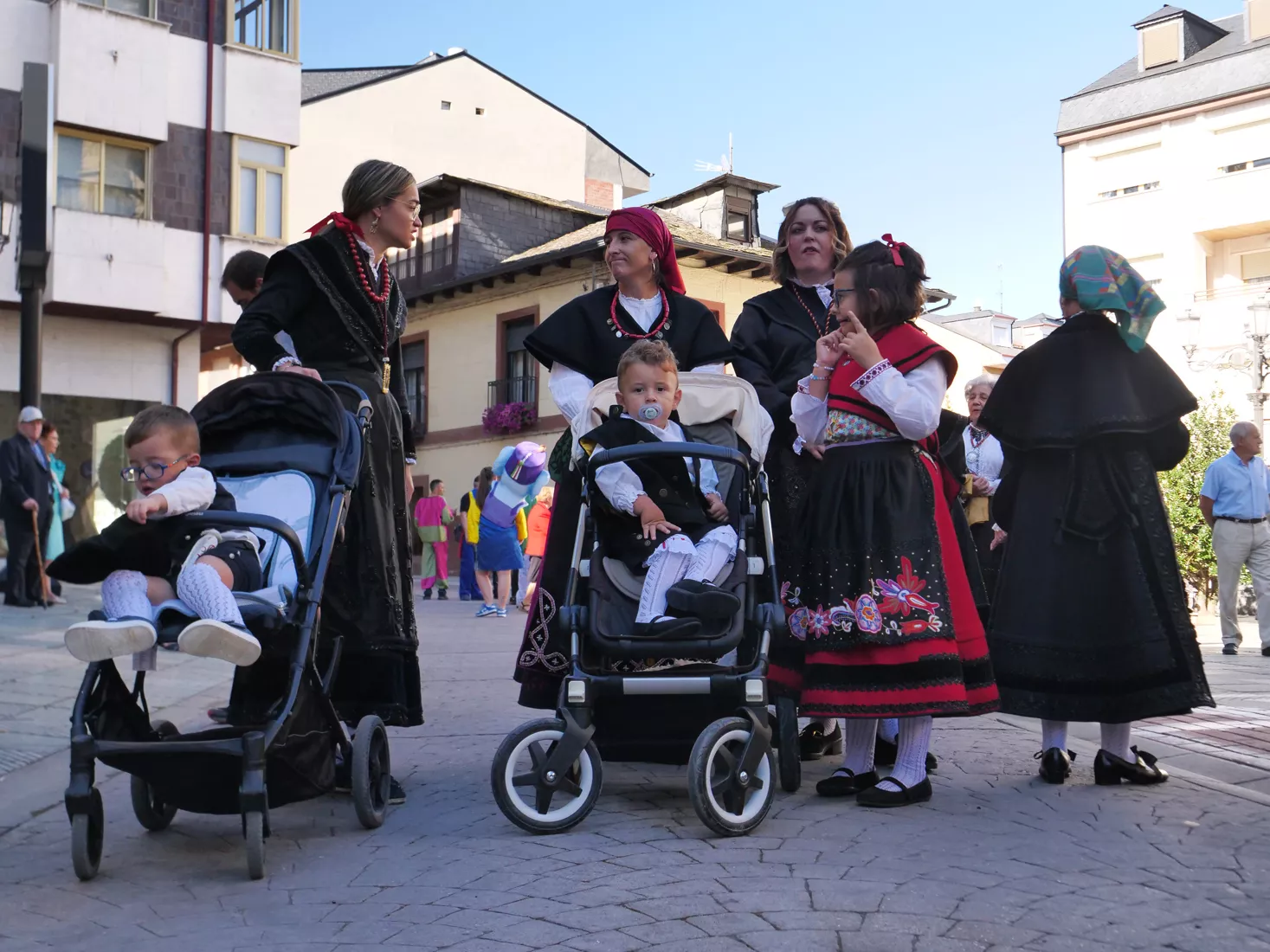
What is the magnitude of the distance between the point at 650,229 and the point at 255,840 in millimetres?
2741

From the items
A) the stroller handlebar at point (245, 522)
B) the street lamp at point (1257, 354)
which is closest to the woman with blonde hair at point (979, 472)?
the stroller handlebar at point (245, 522)

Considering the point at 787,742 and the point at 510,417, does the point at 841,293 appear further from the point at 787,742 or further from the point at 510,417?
the point at 510,417

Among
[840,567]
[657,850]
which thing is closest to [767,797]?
[657,850]

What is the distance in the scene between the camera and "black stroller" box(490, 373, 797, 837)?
4086 millimetres

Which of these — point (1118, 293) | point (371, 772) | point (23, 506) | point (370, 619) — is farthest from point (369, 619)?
point (23, 506)

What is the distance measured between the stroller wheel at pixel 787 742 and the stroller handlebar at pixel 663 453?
81 cm

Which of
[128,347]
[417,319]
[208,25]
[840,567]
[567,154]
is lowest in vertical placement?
[840,567]

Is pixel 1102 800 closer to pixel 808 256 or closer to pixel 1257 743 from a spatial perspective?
pixel 1257 743

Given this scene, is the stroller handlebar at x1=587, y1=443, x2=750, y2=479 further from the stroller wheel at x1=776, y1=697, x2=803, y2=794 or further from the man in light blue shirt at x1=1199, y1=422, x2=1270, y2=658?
the man in light blue shirt at x1=1199, y1=422, x2=1270, y2=658

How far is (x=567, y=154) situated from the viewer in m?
43.6

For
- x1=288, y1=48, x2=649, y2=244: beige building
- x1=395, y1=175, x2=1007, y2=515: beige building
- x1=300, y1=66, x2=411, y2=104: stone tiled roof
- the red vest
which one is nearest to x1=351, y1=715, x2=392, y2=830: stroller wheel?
the red vest

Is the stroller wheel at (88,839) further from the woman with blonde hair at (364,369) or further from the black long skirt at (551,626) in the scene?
the black long skirt at (551,626)

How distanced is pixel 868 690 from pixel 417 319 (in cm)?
3505

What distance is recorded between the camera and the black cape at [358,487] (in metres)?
4.85
